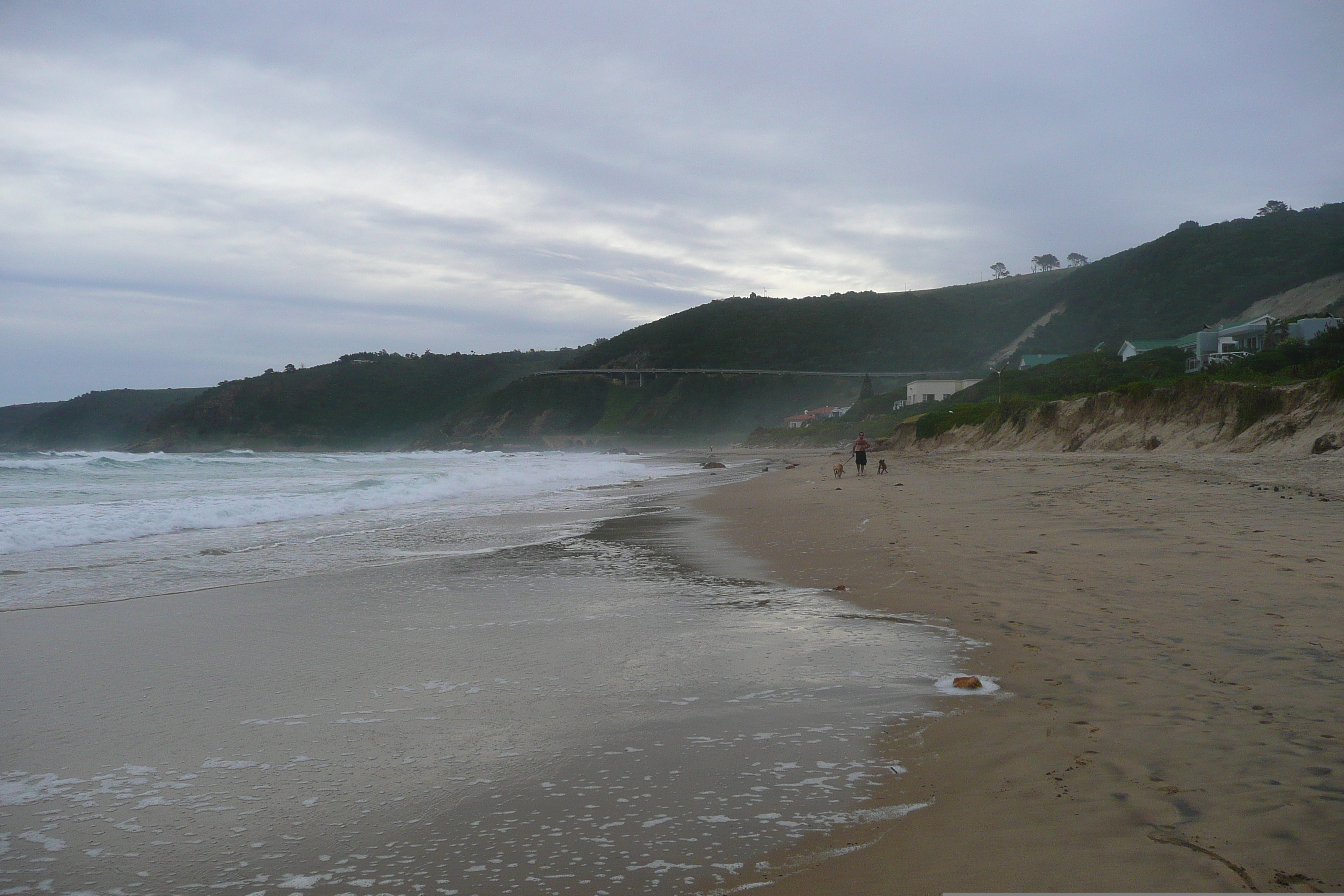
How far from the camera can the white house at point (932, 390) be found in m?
74.4

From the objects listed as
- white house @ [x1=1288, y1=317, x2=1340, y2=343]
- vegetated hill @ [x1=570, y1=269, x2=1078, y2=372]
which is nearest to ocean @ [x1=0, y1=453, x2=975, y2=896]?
white house @ [x1=1288, y1=317, x2=1340, y2=343]

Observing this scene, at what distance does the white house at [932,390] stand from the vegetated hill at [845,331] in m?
27.5

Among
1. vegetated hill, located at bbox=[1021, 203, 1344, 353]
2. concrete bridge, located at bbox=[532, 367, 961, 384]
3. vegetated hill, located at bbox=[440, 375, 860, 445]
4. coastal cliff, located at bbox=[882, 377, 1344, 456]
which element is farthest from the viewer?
vegetated hill, located at bbox=[440, 375, 860, 445]

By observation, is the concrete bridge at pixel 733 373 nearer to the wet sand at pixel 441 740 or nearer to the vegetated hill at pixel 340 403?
the vegetated hill at pixel 340 403

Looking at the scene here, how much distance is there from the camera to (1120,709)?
3.56 meters

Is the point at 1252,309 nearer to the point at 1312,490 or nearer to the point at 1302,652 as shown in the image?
the point at 1312,490

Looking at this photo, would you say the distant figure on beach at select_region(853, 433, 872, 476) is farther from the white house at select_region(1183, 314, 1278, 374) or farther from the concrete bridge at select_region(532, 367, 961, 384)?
the concrete bridge at select_region(532, 367, 961, 384)

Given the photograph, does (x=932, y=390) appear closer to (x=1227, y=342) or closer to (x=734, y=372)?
(x=1227, y=342)

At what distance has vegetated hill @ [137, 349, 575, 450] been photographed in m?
123

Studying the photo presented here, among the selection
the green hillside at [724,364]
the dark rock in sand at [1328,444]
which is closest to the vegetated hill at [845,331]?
the green hillside at [724,364]

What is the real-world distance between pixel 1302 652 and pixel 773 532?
7751mm

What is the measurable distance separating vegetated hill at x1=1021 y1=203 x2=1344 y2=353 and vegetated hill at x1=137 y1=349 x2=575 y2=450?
89.6 m

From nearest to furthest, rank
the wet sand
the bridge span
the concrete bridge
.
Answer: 1. the wet sand
2. the concrete bridge
3. the bridge span

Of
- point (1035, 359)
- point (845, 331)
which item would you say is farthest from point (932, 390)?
point (845, 331)
